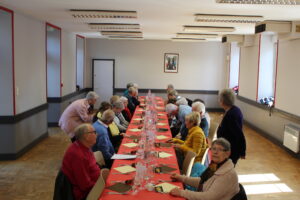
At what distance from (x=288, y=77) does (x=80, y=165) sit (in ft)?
21.1

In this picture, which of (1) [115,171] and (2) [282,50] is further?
(2) [282,50]

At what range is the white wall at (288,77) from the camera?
25.6 feet

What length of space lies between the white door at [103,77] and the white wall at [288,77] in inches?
298

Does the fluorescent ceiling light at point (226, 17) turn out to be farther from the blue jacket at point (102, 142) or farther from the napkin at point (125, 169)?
the napkin at point (125, 169)

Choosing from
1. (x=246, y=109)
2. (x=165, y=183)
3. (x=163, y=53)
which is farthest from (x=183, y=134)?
(x=163, y=53)

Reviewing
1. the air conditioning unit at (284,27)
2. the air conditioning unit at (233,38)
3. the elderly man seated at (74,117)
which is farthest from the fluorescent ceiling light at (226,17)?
the air conditioning unit at (233,38)

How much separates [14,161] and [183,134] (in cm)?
333

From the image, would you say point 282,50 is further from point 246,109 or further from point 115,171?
point 115,171

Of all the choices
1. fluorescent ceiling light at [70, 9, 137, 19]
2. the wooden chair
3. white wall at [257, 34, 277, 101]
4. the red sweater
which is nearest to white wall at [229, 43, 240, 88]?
white wall at [257, 34, 277, 101]

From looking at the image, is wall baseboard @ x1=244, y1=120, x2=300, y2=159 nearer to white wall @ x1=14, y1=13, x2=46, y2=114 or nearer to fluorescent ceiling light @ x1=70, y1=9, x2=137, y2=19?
fluorescent ceiling light @ x1=70, y1=9, x2=137, y2=19

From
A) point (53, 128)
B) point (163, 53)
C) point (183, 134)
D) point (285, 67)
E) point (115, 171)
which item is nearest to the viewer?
point (115, 171)

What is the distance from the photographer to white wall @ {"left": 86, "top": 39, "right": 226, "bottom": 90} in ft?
47.6

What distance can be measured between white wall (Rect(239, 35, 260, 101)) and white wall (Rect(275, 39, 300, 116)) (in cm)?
185

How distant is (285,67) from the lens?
8.48 m
